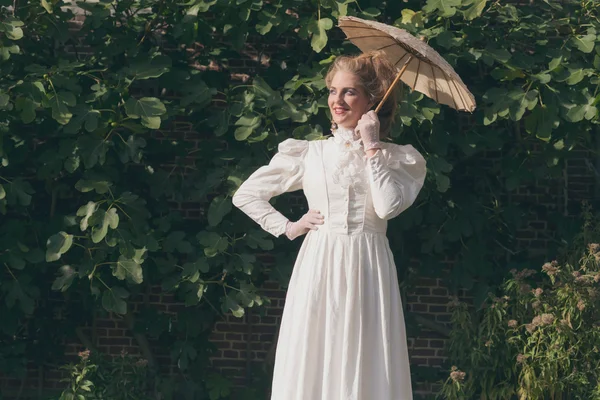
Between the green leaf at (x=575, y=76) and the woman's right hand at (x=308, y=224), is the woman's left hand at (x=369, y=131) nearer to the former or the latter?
the woman's right hand at (x=308, y=224)

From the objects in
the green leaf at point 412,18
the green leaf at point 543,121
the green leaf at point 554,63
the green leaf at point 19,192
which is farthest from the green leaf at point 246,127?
the green leaf at point 554,63

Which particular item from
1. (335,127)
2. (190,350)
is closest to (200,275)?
(190,350)

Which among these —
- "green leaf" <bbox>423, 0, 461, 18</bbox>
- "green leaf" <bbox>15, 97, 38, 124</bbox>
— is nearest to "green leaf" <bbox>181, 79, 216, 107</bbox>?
"green leaf" <bbox>15, 97, 38, 124</bbox>

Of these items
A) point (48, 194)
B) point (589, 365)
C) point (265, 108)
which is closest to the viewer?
point (589, 365)

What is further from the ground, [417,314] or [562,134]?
[562,134]

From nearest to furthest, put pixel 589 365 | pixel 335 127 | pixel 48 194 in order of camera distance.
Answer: pixel 335 127 → pixel 589 365 → pixel 48 194

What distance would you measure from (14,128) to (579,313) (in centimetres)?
341

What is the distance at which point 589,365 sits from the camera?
6.04 m

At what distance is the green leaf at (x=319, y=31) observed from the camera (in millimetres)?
6230

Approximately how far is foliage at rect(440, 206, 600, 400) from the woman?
7.11 feet

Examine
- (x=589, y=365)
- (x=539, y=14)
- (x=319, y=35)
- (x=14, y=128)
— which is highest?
(x=539, y=14)

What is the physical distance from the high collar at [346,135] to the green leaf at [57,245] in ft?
8.77

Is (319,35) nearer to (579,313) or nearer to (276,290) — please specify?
(276,290)

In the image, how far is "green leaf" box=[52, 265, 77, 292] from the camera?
6.36 metres
